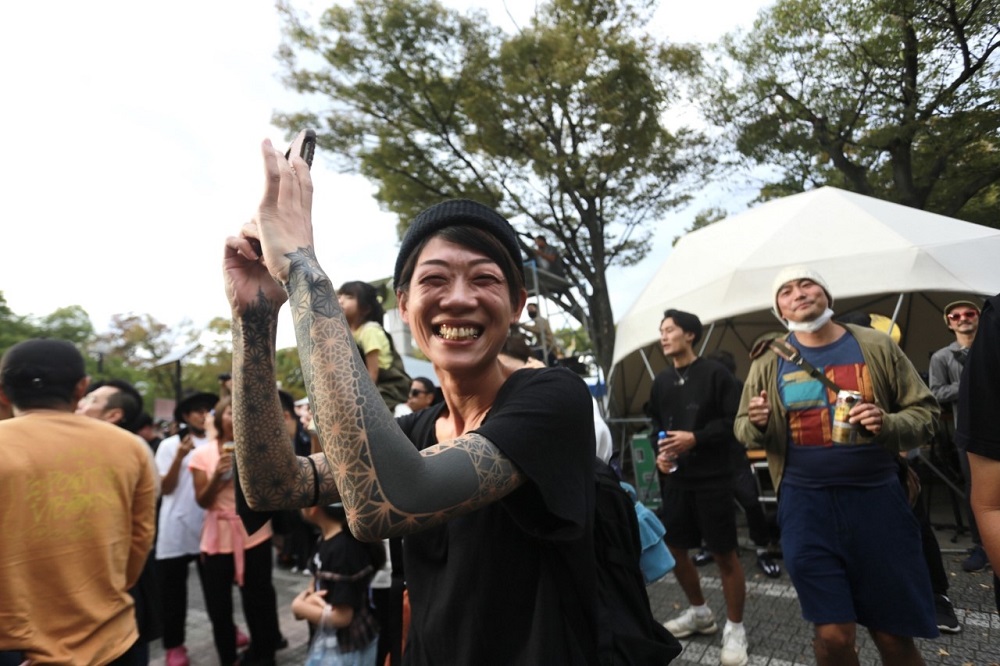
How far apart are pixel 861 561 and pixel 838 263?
5700 mm

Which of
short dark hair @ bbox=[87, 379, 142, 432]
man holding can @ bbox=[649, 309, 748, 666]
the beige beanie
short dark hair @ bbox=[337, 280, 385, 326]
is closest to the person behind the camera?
the beige beanie

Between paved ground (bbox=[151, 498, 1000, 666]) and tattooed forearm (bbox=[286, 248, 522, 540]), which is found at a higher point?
tattooed forearm (bbox=[286, 248, 522, 540])

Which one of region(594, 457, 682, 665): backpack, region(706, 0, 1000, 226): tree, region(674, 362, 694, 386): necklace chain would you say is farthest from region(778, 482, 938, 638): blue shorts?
region(706, 0, 1000, 226): tree

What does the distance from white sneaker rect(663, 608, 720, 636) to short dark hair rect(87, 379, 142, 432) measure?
4.42 metres

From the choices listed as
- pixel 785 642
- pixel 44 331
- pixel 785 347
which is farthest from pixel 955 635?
pixel 44 331

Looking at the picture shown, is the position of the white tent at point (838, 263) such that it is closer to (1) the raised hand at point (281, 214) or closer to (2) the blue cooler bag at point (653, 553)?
(2) the blue cooler bag at point (653, 553)

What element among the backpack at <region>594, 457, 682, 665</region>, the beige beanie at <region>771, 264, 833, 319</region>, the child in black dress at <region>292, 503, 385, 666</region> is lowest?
the child in black dress at <region>292, 503, 385, 666</region>

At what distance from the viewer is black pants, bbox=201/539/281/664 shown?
158 inches

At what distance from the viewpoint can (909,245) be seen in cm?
677

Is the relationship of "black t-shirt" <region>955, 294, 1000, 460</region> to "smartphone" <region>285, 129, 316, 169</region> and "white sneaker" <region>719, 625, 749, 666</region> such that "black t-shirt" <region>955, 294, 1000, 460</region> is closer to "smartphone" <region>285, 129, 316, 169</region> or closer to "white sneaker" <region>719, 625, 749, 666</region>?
"smartphone" <region>285, 129, 316, 169</region>

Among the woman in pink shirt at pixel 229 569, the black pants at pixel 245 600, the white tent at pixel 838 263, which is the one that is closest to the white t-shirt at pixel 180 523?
the woman in pink shirt at pixel 229 569

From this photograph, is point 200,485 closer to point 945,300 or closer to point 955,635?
point 955,635

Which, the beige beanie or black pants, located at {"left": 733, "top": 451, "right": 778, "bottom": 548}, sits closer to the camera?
the beige beanie

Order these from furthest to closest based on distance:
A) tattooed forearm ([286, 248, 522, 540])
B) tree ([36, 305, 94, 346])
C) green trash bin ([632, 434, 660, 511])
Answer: tree ([36, 305, 94, 346])
green trash bin ([632, 434, 660, 511])
tattooed forearm ([286, 248, 522, 540])
